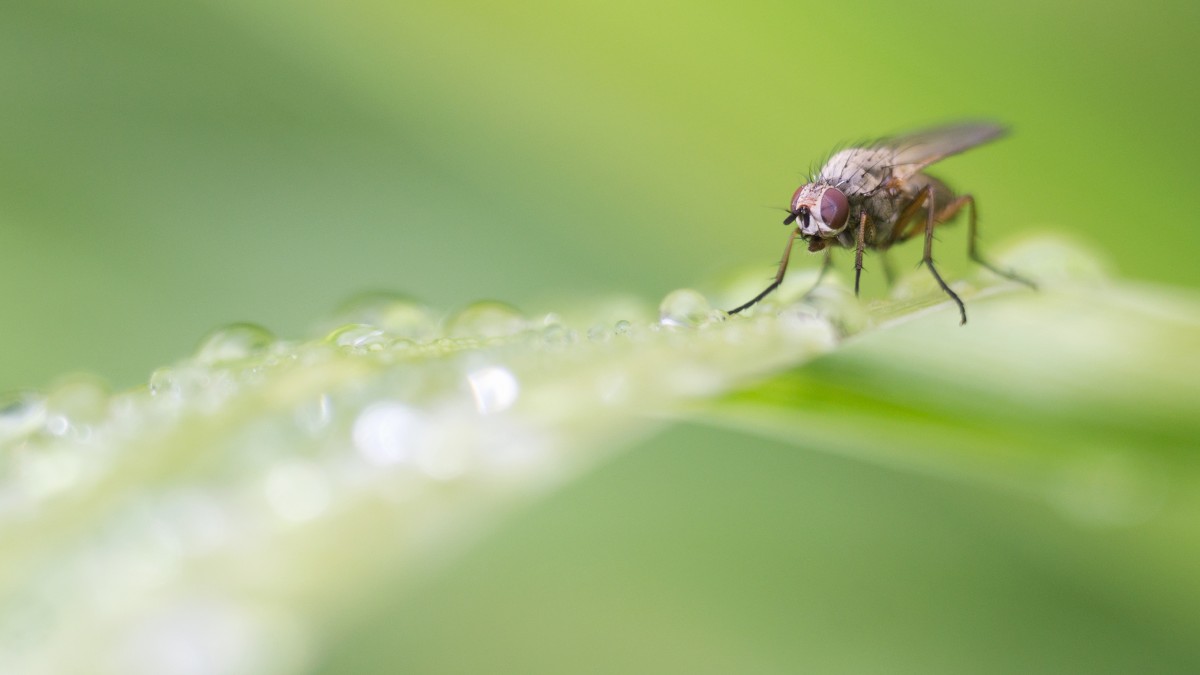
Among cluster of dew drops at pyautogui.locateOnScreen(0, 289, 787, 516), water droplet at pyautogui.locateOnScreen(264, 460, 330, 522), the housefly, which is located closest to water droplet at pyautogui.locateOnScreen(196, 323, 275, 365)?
cluster of dew drops at pyautogui.locateOnScreen(0, 289, 787, 516)

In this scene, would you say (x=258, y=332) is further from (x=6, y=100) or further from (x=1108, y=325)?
(x=6, y=100)

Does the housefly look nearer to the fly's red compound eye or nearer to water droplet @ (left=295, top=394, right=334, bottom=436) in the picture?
the fly's red compound eye

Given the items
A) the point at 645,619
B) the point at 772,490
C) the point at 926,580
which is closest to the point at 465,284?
the point at 772,490

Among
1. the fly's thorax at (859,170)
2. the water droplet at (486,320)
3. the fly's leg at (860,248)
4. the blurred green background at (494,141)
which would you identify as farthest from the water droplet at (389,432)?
the blurred green background at (494,141)

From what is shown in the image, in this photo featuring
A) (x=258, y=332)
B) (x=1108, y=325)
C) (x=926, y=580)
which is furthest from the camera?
(x=926, y=580)

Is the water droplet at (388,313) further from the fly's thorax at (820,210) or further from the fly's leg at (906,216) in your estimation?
the fly's leg at (906,216)

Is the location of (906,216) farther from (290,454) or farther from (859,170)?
(290,454)
